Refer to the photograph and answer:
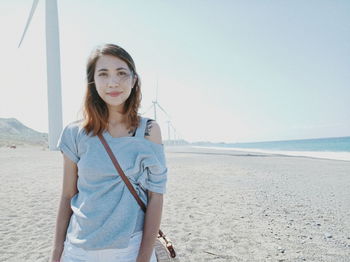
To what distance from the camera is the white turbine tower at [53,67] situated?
81.4 feet

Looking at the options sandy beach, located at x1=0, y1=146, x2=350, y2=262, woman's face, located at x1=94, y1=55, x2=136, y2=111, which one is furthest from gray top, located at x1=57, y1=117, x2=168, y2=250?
sandy beach, located at x1=0, y1=146, x2=350, y2=262

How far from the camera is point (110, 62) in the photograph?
5.32ft

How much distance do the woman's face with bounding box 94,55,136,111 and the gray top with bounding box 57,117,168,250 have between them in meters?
0.24

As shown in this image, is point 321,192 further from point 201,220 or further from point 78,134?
point 78,134

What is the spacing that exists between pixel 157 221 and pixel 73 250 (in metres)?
0.52

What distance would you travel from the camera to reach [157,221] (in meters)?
1.49

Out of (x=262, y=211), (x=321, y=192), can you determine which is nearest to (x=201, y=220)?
(x=262, y=211)

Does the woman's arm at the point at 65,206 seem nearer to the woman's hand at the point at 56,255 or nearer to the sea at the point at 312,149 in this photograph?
the woman's hand at the point at 56,255

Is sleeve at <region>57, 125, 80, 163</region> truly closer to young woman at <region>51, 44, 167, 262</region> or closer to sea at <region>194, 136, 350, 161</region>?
young woman at <region>51, 44, 167, 262</region>

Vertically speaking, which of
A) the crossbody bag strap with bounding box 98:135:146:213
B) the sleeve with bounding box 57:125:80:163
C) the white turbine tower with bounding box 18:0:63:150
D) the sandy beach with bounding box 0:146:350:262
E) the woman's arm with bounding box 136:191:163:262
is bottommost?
the sandy beach with bounding box 0:146:350:262

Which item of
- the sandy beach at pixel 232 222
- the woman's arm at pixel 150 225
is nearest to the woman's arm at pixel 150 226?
the woman's arm at pixel 150 225

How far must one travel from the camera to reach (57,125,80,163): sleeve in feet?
5.23

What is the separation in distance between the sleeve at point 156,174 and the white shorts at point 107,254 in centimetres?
28

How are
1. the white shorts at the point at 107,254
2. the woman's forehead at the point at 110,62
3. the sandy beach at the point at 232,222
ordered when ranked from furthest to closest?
1. the sandy beach at the point at 232,222
2. the woman's forehead at the point at 110,62
3. the white shorts at the point at 107,254
